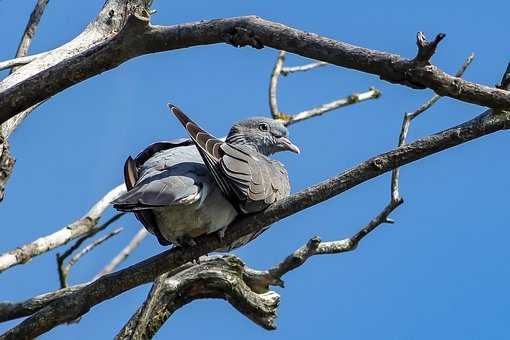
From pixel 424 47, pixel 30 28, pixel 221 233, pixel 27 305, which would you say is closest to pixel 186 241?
pixel 221 233

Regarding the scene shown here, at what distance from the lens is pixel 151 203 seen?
473 cm

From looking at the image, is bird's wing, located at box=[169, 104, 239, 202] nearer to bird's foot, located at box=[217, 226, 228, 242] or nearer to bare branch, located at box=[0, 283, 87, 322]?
bird's foot, located at box=[217, 226, 228, 242]

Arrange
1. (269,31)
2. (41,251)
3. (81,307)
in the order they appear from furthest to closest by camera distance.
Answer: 1. (41,251)
2. (81,307)
3. (269,31)

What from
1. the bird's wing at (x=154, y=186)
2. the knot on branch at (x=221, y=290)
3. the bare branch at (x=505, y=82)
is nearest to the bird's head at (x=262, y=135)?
the bird's wing at (x=154, y=186)

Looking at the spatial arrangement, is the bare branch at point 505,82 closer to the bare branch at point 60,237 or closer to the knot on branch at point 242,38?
the knot on branch at point 242,38

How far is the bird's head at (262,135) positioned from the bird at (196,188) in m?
0.66

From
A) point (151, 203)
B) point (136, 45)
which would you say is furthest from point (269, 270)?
point (136, 45)

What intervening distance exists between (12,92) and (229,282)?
82.3 inches

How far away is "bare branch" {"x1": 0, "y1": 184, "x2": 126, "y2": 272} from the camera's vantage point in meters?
6.54

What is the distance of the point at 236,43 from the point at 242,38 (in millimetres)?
40

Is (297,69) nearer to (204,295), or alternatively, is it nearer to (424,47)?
(204,295)

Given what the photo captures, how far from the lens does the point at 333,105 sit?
8.45m

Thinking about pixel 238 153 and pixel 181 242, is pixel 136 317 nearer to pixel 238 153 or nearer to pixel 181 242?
pixel 181 242

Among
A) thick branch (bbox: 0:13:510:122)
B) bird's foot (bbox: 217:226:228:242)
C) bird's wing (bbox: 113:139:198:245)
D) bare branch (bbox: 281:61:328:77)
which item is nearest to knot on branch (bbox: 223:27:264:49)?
thick branch (bbox: 0:13:510:122)
